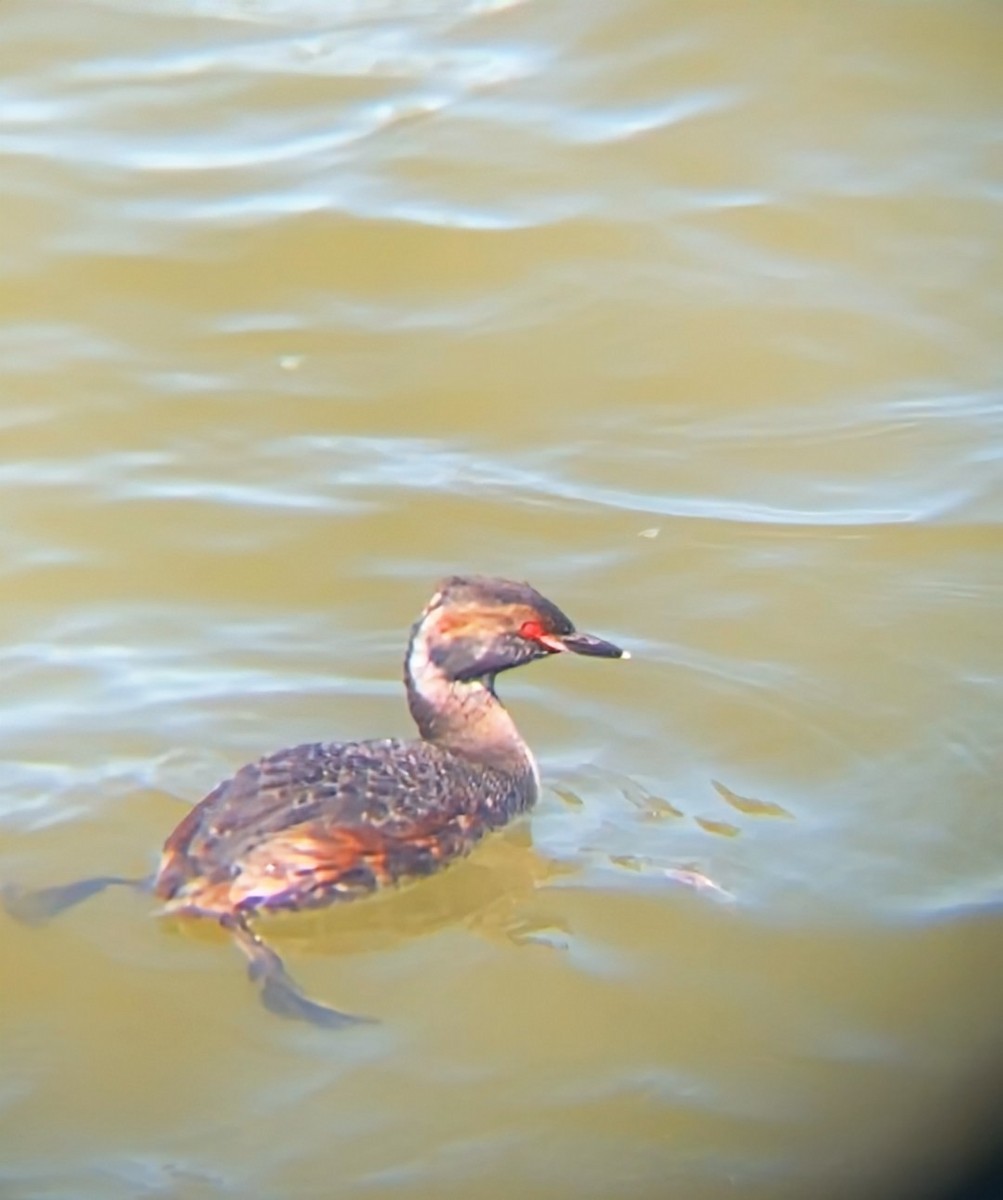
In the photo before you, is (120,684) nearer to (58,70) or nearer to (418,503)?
(418,503)

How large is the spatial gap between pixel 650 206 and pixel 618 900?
16.5ft

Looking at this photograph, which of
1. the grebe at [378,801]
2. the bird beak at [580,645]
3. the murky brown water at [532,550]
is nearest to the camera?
the murky brown water at [532,550]

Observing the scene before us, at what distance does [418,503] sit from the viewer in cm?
852

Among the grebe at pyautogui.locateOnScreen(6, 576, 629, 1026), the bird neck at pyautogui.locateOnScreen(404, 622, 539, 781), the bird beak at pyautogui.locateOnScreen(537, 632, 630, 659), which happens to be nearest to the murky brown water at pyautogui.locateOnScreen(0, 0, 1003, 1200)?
the grebe at pyautogui.locateOnScreen(6, 576, 629, 1026)

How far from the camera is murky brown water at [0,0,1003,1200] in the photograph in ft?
18.8

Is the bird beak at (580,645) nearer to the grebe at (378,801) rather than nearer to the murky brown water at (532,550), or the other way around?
the grebe at (378,801)

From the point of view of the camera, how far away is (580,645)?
7020 millimetres

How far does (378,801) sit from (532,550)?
199cm

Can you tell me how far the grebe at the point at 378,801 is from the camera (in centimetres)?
616

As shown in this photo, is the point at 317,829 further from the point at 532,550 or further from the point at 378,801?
the point at 532,550

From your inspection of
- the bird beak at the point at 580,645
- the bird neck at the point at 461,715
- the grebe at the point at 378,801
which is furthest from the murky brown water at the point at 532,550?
the bird beak at the point at 580,645

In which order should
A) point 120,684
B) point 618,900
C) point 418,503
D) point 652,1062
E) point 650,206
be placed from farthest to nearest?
1. point 650,206
2. point 418,503
3. point 120,684
4. point 618,900
5. point 652,1062

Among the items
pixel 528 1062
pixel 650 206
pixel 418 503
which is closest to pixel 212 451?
pixel 418 503

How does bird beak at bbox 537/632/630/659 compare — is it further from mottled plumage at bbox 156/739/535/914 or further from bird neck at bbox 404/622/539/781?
mottled plumage at bbox 156/739/535/914
